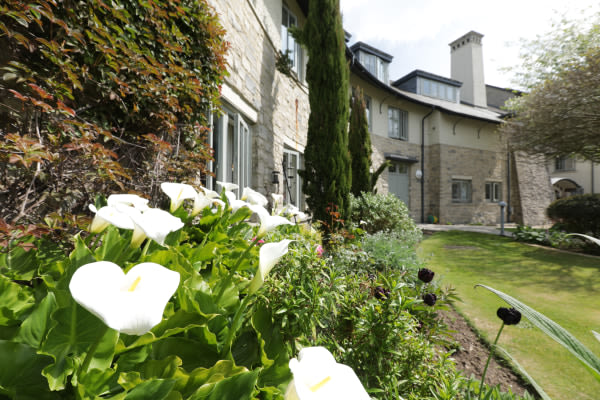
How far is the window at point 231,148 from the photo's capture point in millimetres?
3781

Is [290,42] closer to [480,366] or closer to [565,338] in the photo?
[480,366]

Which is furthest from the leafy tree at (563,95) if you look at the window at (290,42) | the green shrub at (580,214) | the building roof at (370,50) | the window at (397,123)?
the window at (290,42)

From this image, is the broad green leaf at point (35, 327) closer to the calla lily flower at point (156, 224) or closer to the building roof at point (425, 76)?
Result: the calla lily flower at point (156, 224)

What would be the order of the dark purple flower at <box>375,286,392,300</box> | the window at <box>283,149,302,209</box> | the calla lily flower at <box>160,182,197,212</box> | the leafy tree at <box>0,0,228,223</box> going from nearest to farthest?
the calla lily flower at <box>160,182,197,212</box>, the dark purple flower at <box>375,286,392,300</box>, the leafy tree at <box>0,0,228,223</box>, the window at <box>283,149,302,209</box>

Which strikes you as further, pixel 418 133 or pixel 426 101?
pixel 426 101

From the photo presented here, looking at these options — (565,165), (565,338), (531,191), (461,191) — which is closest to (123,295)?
(565,338)

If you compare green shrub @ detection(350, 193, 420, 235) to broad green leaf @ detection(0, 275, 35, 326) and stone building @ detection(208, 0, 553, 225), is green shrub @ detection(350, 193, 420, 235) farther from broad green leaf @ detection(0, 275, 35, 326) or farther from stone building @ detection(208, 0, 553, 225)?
broad green leaf @ detection(0, 275, 35, 326)

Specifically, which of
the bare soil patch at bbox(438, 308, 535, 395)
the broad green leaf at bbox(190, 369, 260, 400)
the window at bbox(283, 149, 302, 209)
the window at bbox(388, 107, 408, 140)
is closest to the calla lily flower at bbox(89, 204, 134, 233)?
the broad green leaf at bbox(190, 369, 260, 400)

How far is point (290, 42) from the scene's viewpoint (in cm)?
691

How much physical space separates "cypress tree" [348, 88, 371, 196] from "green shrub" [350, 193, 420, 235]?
55.5 inches

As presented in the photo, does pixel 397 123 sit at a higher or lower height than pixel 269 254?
higher

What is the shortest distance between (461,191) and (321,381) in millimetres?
15943

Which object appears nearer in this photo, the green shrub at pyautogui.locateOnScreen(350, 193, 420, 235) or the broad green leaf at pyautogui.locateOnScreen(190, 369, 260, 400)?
the broad green leaf at pyautogui.locateOnScreen(190, 369, 260, 400)

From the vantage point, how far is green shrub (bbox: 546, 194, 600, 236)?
7973mm
